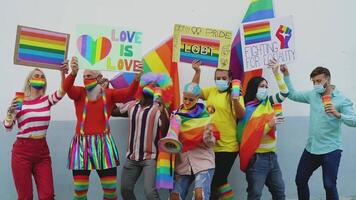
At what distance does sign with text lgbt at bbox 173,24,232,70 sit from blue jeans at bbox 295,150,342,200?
140cm

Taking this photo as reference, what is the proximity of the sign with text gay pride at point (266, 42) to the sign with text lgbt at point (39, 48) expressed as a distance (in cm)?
204

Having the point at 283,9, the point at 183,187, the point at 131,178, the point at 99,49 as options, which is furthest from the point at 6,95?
the point at 283,9

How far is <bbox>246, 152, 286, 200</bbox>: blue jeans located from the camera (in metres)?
5.37

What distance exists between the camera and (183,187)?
509cm

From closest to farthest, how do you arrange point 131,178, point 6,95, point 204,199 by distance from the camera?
point 204,199
point 131,178
point 6,95

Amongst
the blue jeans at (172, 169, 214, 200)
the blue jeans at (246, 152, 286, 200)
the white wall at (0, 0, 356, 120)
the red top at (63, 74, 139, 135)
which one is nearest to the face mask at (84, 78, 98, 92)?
the red top at (63, 74, 139, 135)

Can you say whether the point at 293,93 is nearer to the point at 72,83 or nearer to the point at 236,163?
the point at 236,163

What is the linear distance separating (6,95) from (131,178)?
1.82 meters

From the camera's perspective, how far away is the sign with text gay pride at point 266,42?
221 inches

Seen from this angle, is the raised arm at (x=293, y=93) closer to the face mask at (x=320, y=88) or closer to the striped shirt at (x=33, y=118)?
the face mask at (x=320, y=88)

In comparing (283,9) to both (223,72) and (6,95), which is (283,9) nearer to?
(223,72)

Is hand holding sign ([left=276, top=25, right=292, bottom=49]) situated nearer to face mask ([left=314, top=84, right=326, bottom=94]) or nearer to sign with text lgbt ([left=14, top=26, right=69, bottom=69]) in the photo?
face mask ([left=314, top=84, right=326, bottom=94])

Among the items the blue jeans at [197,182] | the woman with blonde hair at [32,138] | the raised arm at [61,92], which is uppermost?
the raised arm at [61,92]

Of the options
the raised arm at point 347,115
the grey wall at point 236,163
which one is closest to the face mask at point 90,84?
the grey wall at point 236,163
